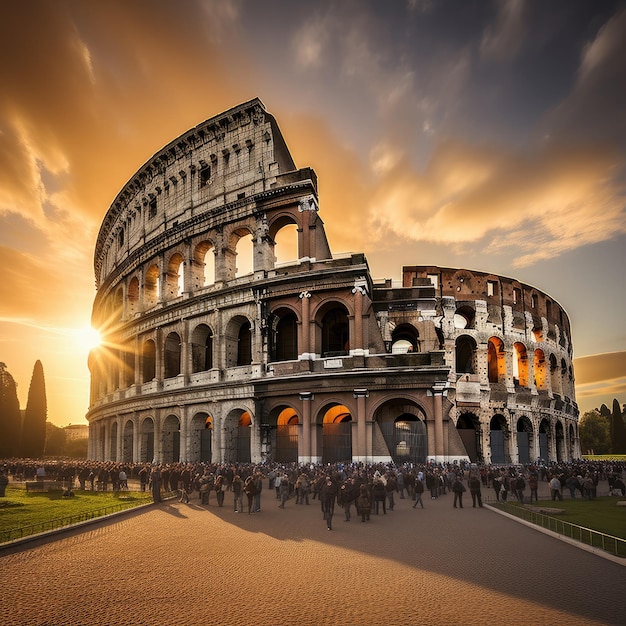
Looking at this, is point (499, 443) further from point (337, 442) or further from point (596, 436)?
point (596, 436)

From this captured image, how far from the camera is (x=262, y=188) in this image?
35.6 m

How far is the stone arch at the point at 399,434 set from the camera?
30500mm

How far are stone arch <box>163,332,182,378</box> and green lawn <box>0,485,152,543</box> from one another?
12.8 meters

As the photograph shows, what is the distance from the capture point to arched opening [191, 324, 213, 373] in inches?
1485

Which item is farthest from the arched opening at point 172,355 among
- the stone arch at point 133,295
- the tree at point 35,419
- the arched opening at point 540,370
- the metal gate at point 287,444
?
the tree at point 35,419

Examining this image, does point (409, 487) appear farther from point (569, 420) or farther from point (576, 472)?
point (569, 420)

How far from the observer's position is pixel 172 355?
4056 cm

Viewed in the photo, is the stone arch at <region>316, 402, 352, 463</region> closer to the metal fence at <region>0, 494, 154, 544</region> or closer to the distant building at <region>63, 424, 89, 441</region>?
the metal fence at <region>0, 494, 154, 544</region>

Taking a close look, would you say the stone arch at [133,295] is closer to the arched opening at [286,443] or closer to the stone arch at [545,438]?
the arched opening at [286,443]

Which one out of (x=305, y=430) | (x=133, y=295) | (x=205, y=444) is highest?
(x=133, y=295)

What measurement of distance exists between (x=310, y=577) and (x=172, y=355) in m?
31.7

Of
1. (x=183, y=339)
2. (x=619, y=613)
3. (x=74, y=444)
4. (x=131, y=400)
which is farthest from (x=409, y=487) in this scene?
(x=74, y=444)

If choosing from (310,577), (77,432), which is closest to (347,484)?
(310,577)

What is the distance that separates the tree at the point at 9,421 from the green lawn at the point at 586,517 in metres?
66.6
